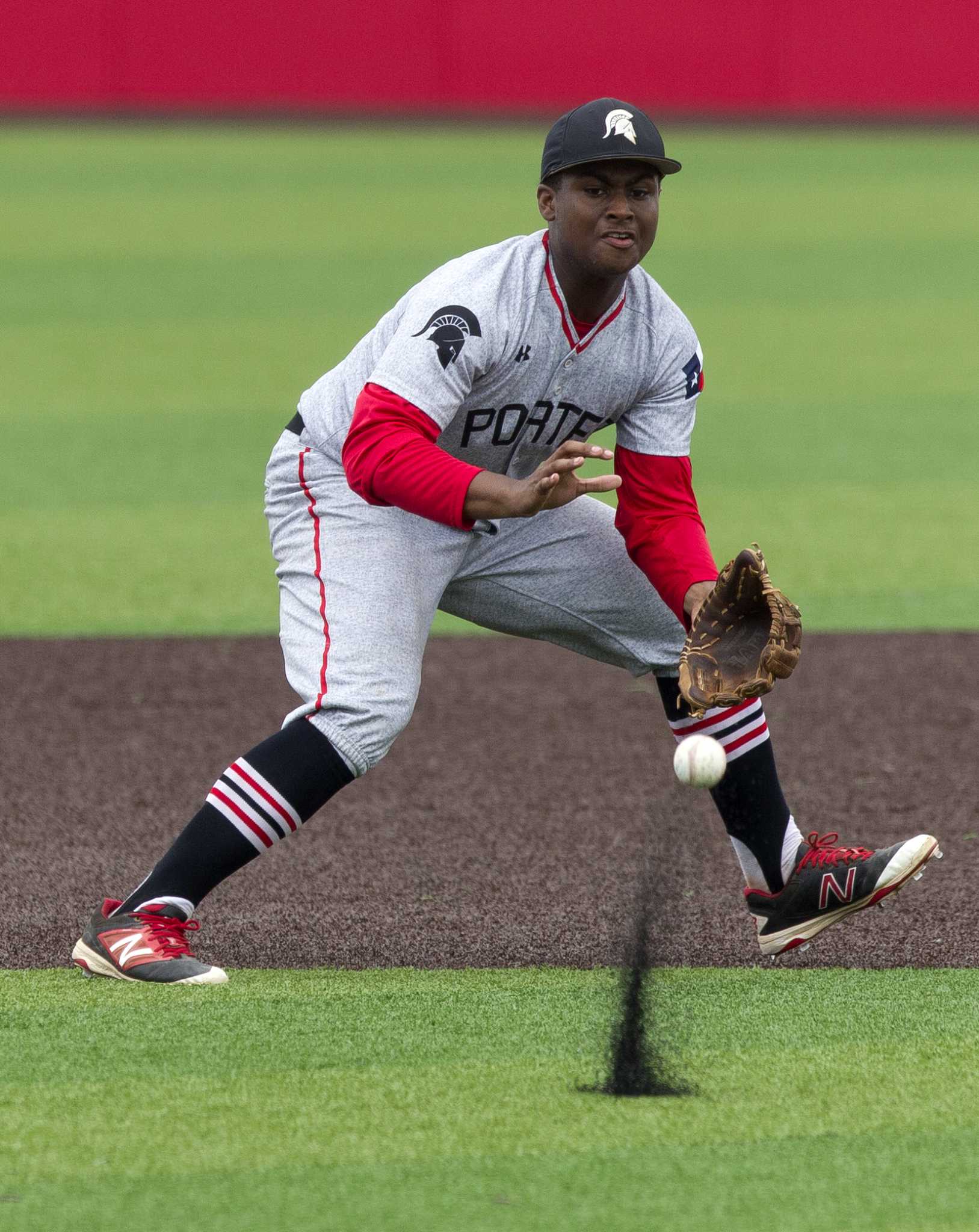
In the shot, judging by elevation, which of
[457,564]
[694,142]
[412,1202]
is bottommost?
[694,142]

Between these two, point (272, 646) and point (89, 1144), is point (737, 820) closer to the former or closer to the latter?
point (89, 1144)

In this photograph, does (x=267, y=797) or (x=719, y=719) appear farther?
(x=719, y=719)

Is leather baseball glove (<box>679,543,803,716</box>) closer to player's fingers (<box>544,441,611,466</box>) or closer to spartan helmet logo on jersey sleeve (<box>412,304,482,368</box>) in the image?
player's fingers (<box>544,441,611,466</box>)

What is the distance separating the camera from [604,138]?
3682 mm

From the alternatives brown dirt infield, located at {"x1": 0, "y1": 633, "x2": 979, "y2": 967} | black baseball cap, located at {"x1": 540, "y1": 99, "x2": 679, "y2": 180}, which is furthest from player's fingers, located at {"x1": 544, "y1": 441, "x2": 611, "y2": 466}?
brown dirt infield, located at {"x1": 0, "y1": 633, "x2": 979, "y2": 967}

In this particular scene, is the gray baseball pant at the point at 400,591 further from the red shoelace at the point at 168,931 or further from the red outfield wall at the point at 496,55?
the red outfield wall at the point at 496,55

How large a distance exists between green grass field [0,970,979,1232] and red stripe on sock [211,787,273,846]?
303 millimetres

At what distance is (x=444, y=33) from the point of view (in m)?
29.0

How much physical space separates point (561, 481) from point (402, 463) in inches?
12.3

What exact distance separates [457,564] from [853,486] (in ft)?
20.9

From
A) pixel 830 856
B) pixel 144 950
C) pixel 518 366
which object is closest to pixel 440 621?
pixel 830 856

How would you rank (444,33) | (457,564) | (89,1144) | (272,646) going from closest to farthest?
1. (89,1144)
2. (457,564)
3. (272,646)
4. (444,33)

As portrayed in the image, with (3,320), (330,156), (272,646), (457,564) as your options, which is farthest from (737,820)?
(330,156)

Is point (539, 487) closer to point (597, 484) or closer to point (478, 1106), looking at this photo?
point (597, 484)
